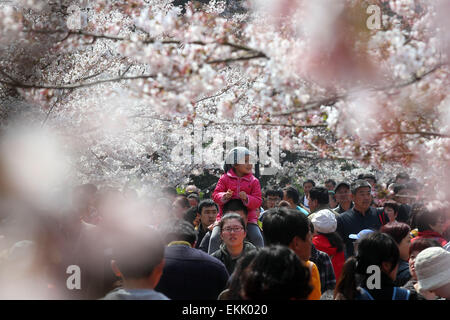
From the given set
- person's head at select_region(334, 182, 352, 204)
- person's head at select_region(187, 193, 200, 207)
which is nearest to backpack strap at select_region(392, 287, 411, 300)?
person's head at select_region(334, 182, 352, 204)

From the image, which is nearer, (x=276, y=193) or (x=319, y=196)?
(x=319, y=196)

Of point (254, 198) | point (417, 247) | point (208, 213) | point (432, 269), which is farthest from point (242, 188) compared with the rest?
point (432, 269)

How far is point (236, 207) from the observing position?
6.26 m

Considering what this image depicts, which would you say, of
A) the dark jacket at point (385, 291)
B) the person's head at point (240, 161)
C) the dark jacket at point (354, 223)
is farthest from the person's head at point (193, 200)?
the dark jacket at point (385, 291)

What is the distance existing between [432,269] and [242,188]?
286 cm

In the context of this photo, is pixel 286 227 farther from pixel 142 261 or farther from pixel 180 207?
pixel 180 207

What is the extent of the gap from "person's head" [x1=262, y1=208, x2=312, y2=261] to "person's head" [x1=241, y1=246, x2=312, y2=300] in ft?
4.21

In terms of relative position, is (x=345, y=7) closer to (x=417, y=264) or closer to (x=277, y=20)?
(x=277, y=20)

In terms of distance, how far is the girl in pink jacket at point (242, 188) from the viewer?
6254mm

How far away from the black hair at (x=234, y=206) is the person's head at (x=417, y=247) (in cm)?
216

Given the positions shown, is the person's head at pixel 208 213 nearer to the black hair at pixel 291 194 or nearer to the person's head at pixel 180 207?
the person's head at pixel 180 207

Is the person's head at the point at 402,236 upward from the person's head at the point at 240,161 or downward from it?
downward

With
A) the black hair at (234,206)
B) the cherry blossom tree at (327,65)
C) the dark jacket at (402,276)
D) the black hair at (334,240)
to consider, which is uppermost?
the cherry blossom tree at (327,65)
